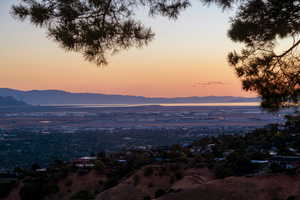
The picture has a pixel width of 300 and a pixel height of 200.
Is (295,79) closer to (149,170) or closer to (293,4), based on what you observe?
(293,4)

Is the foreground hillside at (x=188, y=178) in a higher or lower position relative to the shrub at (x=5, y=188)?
higher

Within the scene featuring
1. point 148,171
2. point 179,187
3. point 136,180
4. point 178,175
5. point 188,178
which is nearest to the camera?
point 179,187

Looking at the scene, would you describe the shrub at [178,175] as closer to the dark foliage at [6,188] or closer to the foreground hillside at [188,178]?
the foreground hillside at [188,178]

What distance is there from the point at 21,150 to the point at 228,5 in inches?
2113

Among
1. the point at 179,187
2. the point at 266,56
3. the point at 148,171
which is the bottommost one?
the point at 148,171

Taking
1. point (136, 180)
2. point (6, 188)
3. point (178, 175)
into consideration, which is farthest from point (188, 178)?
point (6, 188)

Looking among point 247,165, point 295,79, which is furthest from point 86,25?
point 247,165

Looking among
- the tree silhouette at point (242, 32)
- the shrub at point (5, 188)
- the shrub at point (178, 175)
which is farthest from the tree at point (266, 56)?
the shrub at point (5, 188)

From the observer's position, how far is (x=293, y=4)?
8.22 meters

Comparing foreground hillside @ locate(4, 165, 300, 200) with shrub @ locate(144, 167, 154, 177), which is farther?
shrub @ locate(144, 167, 154, 177)

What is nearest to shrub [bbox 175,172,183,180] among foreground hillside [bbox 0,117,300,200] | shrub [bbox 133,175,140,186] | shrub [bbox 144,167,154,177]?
foreground hillside [bbox 0,117,300,200]

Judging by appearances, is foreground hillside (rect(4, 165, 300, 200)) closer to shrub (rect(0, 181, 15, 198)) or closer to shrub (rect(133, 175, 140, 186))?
shrub (rect(133, 175, 140, 186))

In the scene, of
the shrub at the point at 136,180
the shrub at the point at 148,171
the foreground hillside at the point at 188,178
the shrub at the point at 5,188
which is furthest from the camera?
the shrub at the point at 5,188

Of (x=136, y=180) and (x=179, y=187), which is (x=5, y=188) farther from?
(x=179, y=187)
